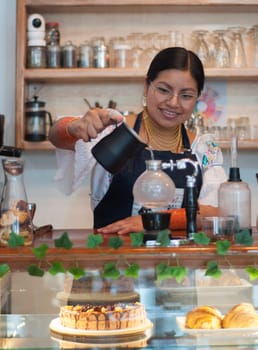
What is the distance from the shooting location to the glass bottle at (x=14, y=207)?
1.53 m

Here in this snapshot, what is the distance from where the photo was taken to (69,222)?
3779 millimetres

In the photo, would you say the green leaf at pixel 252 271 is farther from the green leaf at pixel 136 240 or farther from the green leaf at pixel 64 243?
the green leaf at pixel 64 243

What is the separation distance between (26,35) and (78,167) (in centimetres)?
157

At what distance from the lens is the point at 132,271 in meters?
1.45

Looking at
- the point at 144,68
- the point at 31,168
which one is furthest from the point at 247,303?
the point at 31,168

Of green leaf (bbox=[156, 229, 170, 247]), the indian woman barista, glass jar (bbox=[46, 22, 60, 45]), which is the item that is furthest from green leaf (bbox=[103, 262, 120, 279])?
glass jar (bbox=[46, 22, 60, 45])

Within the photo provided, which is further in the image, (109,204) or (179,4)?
(179,4)

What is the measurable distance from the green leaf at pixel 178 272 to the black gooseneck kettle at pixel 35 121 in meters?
2.15

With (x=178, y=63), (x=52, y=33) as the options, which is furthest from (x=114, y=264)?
(x=52, y=33)

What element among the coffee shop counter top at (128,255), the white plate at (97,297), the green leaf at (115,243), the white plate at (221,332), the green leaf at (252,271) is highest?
the green leaf at (115,243)

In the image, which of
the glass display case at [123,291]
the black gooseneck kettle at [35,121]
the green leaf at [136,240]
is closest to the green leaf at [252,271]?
the glass display case at [123,291]

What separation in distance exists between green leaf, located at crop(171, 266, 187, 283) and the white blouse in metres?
0.78

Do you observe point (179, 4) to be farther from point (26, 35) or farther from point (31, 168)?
point (31, 168)

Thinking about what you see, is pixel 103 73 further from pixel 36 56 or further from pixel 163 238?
pixel 163 238
